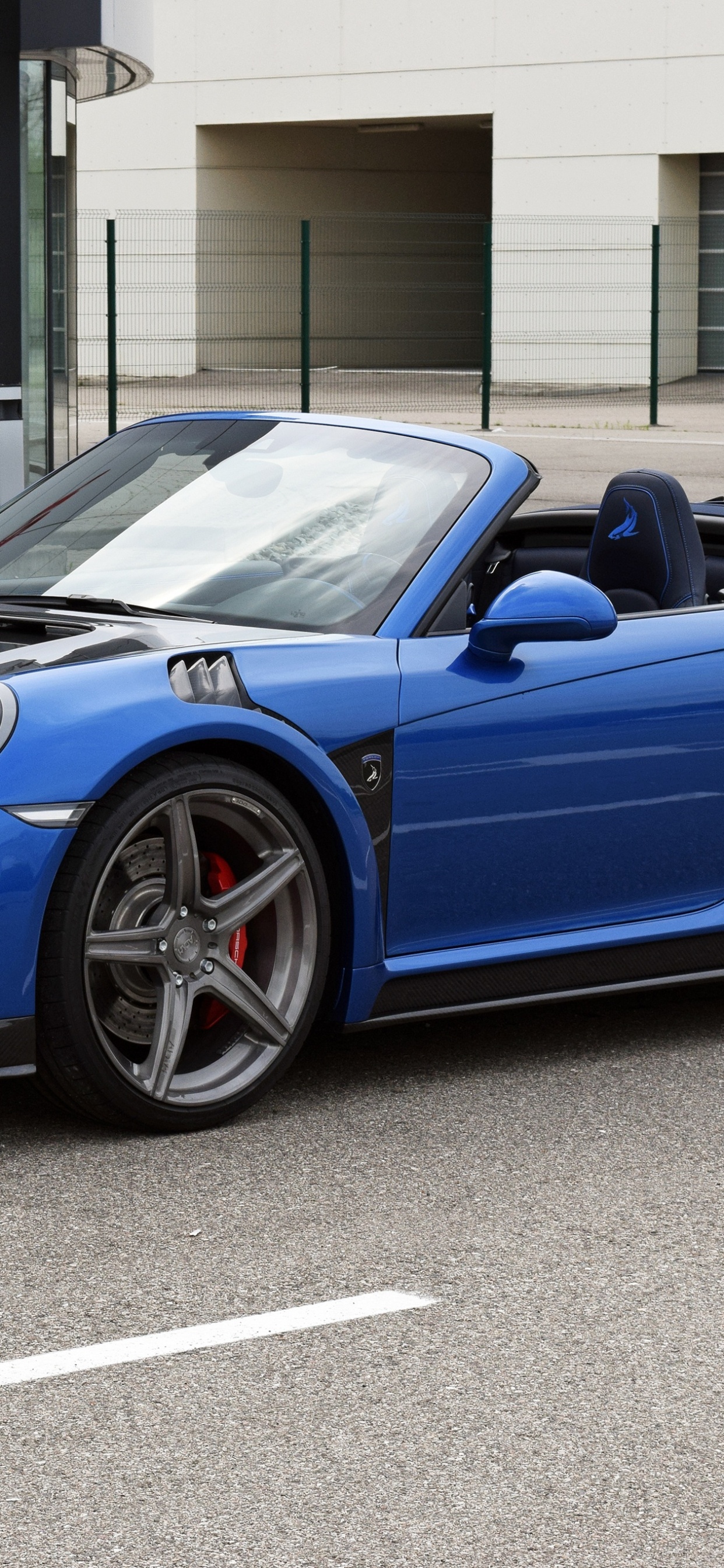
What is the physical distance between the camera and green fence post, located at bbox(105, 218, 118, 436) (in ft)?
75.2

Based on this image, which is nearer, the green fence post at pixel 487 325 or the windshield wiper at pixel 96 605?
the windshield wiper at pixel 96 605

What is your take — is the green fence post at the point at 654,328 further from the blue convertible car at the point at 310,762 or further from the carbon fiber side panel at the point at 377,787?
the carbon fiber side panel at the point at 377,787

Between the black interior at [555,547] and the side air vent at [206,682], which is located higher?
the black interior at [555,547]

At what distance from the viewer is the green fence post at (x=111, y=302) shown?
22.9 meters

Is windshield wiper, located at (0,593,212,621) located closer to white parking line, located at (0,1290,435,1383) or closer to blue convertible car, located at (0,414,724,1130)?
blue convertible car, located at (0,414,724,1130)

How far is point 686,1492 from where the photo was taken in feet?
9.34

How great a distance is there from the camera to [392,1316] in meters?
→ 3.40

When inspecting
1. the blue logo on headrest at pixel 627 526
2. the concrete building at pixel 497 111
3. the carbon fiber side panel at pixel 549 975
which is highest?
the concrete building at pixel 497 111

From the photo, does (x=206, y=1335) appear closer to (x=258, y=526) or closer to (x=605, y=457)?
(x=258, y=526)

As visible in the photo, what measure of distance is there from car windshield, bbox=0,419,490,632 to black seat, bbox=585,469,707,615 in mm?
645

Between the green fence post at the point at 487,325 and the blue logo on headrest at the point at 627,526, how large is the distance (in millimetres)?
21088

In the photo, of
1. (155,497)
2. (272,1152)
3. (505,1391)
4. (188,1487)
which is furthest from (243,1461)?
(155,497)

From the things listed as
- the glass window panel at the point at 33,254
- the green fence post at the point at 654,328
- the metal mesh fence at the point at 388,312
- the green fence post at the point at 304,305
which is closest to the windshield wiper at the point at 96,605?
Result: the glass window panel at the point at 33,254

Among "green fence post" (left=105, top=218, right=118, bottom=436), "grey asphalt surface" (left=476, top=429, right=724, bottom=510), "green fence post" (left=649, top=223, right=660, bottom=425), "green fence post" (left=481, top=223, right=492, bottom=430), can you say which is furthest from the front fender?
"green fence post" (left=649, top=223, right=660, bottom=425)
